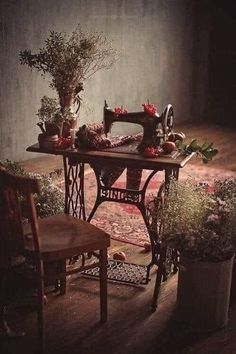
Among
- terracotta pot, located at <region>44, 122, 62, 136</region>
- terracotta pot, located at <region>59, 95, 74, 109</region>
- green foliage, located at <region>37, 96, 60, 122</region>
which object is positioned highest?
terracotta pot, located at <region>59, 95, 74, 109</region>

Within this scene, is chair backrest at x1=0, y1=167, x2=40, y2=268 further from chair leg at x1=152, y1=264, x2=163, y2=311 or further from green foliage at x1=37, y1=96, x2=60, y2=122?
green foliage at x1=37, y1=96, x2=60, y2=122

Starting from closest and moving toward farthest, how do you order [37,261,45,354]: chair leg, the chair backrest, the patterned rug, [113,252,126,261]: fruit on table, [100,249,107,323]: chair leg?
the chair backrest
[37,261,45,354]: chair leg
[100,249,107,323]: chair leg
[113,252,126,261]: fruit on table
the patterned rug

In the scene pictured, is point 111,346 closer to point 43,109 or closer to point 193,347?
point 193,347

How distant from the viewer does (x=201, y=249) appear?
2.87m

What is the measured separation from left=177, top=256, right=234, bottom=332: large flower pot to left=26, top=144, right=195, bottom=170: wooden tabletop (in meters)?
0.62

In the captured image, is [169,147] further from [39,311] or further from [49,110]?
[39,311]

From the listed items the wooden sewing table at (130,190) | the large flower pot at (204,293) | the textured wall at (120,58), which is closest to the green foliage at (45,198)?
the wooden sewing table at (130,190)

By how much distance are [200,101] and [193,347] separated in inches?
281

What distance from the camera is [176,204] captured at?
2938 mm

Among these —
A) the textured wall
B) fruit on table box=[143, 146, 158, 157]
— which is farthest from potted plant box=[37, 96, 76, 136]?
the textured wall

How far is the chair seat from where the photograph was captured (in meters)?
2.78

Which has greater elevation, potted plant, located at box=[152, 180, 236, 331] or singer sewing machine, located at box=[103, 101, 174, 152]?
singer sewing machine, located at box=[103, 101, 174, 152]

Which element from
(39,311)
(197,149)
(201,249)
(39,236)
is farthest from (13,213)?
(197,149)

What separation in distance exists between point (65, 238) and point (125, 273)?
82 cm
